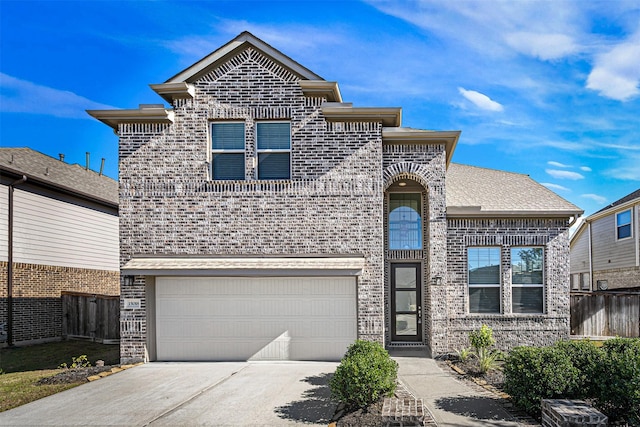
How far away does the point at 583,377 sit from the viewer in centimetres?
746

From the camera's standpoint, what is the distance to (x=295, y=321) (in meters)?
12.7

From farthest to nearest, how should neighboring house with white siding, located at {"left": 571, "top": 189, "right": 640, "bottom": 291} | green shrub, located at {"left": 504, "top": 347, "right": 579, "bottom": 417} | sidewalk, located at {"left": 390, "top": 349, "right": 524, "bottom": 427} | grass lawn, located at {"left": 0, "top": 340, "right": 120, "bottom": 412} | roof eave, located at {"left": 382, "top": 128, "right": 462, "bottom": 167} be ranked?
1. neighboring house with white siding, located at {"left": 571, "top": 189, "right": 640, "bottom": 291}
2. roof eave, located at {"left": 382, "top": 128, "right": 462, "bottom": 167}
3. grass lawn, located at {"left": 0, "top": 340, "right": 120, "bottom": 412}
4. sidewalk, located at {"left": 390, "top": 349, "right": 524, "bottom": 427}
5. green shrub, located at {"left": 504, "top": 347, "right": 579, "bottom": 417}

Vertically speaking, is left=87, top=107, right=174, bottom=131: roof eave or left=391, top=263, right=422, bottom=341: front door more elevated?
left=87, top=107, right=174, bottom=131: roof eave

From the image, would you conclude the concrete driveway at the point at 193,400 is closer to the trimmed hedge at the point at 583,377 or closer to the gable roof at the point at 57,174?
the trimmed hedge at the point at 583,377

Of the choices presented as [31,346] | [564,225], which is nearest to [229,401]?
[564,225]

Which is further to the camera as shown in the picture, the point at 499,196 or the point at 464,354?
the point at 499,196

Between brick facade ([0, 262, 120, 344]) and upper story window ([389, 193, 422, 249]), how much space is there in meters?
12.4

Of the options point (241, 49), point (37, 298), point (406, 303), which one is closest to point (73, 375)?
point (37, 298)

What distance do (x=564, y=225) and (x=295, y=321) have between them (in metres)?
7.52

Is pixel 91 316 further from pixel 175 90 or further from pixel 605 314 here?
pixel 605 314

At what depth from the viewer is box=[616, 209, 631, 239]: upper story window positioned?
72.2 ft

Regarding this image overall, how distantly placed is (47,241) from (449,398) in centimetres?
1573

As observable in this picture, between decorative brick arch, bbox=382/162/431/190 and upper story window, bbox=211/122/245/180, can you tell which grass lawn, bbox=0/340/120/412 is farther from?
decorative brick arch, bbox=382/162/431/190

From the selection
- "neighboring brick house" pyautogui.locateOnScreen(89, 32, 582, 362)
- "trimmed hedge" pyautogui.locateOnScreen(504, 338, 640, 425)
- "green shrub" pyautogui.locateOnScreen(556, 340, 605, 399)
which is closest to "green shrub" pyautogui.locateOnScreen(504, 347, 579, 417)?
"trimmed hedge" pyautogui.locateOnScreen(504, 338, 640, 425)
